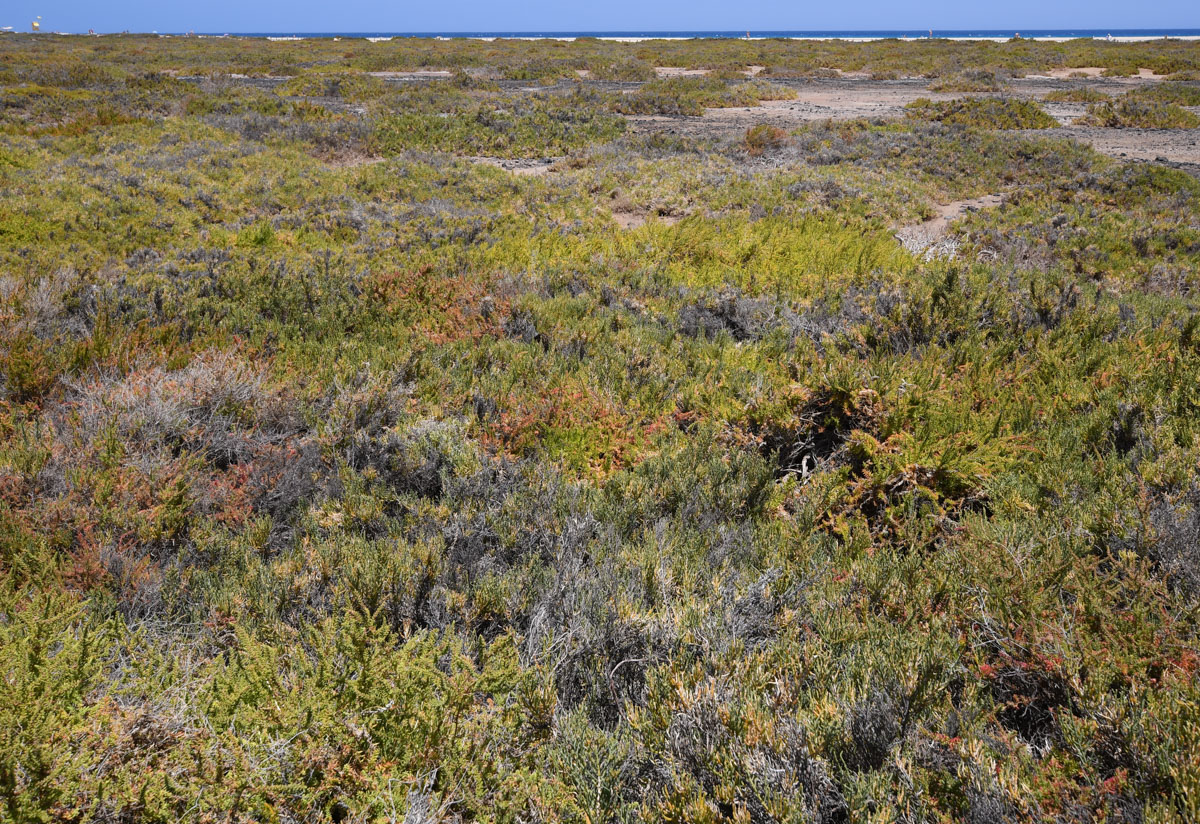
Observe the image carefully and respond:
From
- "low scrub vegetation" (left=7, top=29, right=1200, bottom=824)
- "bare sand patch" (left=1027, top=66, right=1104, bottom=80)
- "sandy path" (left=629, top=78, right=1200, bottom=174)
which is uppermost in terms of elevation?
"bare sand patch" (left=1027, top=66, right=1104, bottom=80)

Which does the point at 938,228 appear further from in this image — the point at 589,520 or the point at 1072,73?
the point at 1072,73

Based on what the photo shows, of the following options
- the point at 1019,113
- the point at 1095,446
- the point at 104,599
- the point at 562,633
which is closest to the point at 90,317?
the point at 104,599

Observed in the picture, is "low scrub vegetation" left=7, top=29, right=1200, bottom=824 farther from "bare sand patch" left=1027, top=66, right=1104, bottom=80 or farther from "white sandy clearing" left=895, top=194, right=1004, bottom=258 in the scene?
"bare sand patch" left=1027, top=66, right=1104, bottom=80

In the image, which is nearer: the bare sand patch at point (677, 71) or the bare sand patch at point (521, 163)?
the bare sand patch at point (521, 163)

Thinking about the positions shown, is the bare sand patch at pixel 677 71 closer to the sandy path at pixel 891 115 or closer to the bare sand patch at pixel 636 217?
the sandy path at pixel 891 115

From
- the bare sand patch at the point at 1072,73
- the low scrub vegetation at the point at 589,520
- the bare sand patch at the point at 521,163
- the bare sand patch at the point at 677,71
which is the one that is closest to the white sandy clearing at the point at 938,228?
the low scrub vegetation at the point at 589,520

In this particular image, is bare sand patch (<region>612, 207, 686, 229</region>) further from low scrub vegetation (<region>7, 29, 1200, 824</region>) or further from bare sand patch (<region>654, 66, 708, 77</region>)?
bare sand patch (<region>654, 66, 708, 77</region>)

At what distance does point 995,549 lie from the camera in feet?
9.63

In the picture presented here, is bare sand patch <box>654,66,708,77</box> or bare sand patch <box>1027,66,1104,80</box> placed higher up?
bare sand patch <box>654,66,708,77</box>

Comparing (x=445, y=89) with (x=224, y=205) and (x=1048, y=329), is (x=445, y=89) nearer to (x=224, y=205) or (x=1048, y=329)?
(x=224, y=205)

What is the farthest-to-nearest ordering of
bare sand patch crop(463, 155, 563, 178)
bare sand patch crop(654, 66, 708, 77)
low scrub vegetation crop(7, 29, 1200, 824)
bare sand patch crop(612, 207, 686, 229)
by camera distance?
1. bare sand patch crop(654, 66, 708, 77)
2. bare sand patch crop(463, 155, 563, 178)
3. bare sand patch crop(612, 207, 686, 229)
4. low scrub vegetation crop(7, 29, 1200, 824)

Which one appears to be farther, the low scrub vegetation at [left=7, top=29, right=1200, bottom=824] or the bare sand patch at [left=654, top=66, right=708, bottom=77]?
the bare sand patch at [left=654, top=66, right=708, bottom=77]

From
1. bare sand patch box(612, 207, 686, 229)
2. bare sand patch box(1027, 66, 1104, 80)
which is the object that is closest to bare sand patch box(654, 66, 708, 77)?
bare sand patch box(1027, 66, 1104, 80)

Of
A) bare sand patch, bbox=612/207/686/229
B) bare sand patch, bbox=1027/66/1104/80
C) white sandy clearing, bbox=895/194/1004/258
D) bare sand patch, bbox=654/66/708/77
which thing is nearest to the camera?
white sandy clearing, bbox=895/194/1004/258
